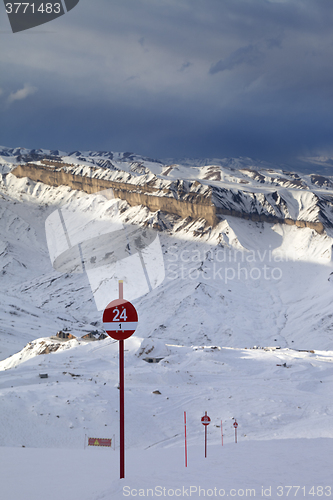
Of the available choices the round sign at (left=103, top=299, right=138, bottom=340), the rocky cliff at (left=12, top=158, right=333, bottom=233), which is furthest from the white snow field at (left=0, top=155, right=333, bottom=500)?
the rocky cliff at (left=12, top=158, right=333, bottom=233)

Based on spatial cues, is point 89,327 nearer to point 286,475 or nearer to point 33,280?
point 33,280

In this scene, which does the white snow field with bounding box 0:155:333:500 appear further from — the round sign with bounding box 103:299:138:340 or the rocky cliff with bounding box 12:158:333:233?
the rocky cliff with bounding box 12:158:333:233

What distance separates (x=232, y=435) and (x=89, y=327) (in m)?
46.2

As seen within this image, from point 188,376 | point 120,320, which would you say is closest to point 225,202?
point 188,376

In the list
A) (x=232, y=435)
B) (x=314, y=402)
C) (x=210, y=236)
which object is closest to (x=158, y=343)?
(x=314, y=402)

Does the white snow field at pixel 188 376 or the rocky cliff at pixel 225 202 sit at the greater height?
the rocky cliff at pixel 225 202

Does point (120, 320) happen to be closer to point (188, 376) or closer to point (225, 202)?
point (188, 376)

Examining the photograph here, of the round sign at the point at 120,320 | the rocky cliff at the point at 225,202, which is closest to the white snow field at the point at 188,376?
the round sign at the point at 120,320

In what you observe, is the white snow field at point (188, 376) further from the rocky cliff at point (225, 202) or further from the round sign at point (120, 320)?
the rocky cliff at point (225, 202)

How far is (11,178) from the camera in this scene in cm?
13612

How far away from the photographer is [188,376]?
2989cm

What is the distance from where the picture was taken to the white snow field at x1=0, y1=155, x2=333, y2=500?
8.67m

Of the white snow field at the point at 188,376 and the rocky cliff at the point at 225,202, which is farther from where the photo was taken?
the rocky cliff at the point at 225,202

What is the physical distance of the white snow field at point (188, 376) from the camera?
867 centimetres
